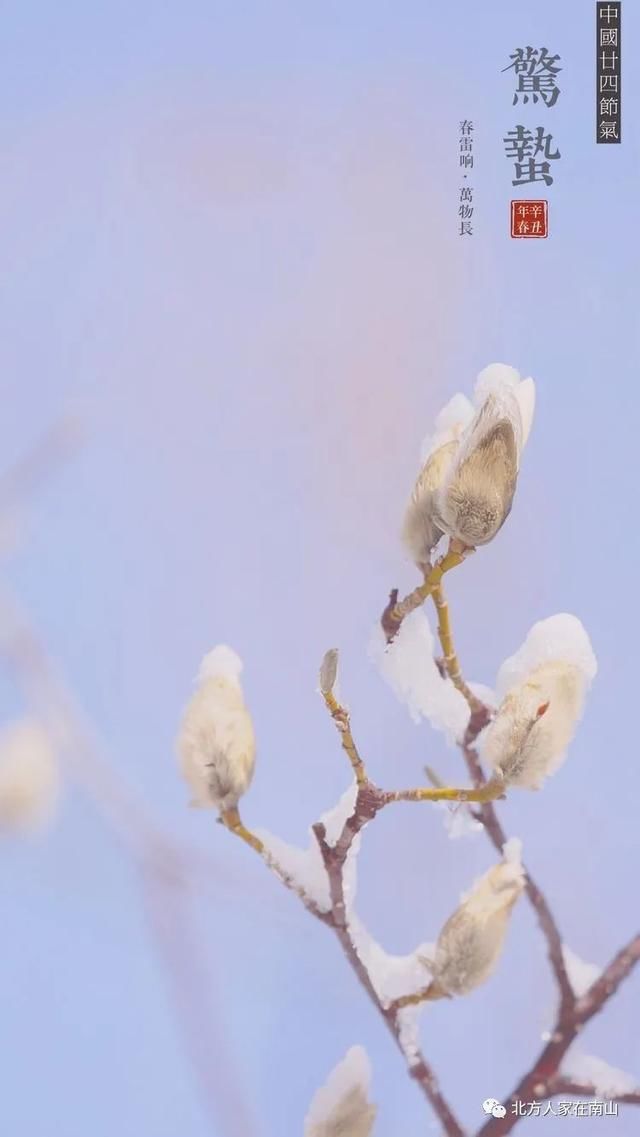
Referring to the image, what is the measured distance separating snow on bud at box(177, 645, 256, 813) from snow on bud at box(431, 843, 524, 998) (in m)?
0.14

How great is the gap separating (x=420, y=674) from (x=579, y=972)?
24 cm

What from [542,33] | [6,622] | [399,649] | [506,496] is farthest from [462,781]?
[542,33]

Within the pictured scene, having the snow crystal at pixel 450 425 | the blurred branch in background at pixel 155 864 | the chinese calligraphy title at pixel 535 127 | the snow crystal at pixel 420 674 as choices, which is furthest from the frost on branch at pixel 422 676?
the chinese calligraphy title at pixel 535 127

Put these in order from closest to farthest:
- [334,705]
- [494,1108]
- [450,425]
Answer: [334,705] → [450,425] → [494,1108]

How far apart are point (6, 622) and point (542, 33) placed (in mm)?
611

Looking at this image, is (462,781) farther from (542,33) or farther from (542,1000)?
(542,33)

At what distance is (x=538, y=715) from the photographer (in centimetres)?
47

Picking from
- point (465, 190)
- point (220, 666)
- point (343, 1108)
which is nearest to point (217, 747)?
point (220, 666)

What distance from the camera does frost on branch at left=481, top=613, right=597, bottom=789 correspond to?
1.54 feet

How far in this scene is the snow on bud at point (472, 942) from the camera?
511 millimetres

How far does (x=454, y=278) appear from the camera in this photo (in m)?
0.70

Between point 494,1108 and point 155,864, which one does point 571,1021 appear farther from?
point 155,864

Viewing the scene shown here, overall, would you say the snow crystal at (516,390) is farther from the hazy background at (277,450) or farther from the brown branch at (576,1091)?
the brown branch at (576,1091)

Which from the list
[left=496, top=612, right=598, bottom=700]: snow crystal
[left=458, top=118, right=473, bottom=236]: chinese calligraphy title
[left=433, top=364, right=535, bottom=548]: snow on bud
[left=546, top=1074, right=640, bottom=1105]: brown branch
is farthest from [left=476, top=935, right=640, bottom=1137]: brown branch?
[left=458, top=118, right=473, bottom=236]: chinese calligraphy title
